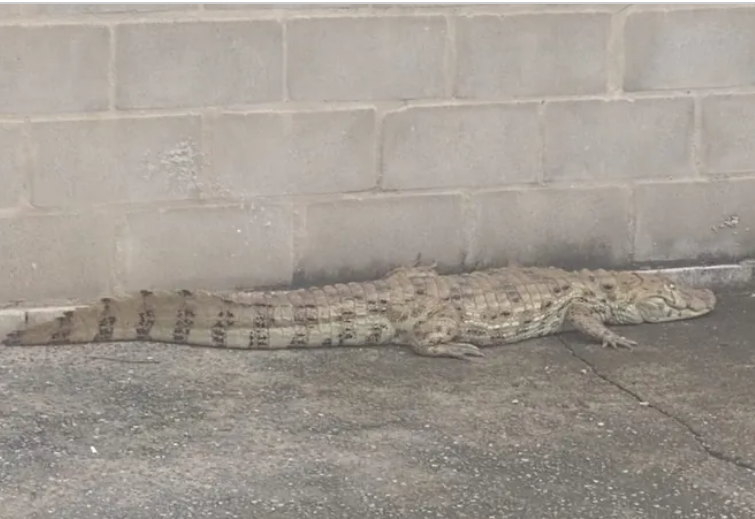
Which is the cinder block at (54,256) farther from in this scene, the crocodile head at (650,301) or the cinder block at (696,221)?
the cinder block at (696,221)

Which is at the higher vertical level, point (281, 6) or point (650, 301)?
point (281, 6)

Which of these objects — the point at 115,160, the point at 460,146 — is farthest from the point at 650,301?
the point at 115,160

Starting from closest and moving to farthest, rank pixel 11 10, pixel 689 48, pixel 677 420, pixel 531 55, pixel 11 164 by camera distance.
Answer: pixel 677 420
pixel 11 10
pixel 11 164
pixel 531 55
pixel 689 48

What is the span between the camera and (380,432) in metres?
3.94

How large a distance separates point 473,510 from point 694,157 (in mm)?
2590

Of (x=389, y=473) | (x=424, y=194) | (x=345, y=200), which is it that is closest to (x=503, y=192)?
(x=424, y=194)

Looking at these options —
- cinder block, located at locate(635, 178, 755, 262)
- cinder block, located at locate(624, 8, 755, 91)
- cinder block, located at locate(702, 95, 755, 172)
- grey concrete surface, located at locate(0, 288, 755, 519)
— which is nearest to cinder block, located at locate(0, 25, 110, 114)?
grey concrete surface, located at locate(0, 288, 755, 519)

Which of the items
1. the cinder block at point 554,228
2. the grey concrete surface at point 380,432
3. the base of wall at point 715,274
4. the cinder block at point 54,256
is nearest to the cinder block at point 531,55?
the cinder block at point 554,228

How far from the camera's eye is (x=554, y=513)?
3.41 metres

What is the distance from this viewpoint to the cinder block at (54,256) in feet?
15.2

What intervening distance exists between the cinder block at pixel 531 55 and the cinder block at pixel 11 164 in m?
1.85

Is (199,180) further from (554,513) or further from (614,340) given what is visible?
(554,513)

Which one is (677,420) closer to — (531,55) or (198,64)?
(531,55)

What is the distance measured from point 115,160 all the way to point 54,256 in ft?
1.52
